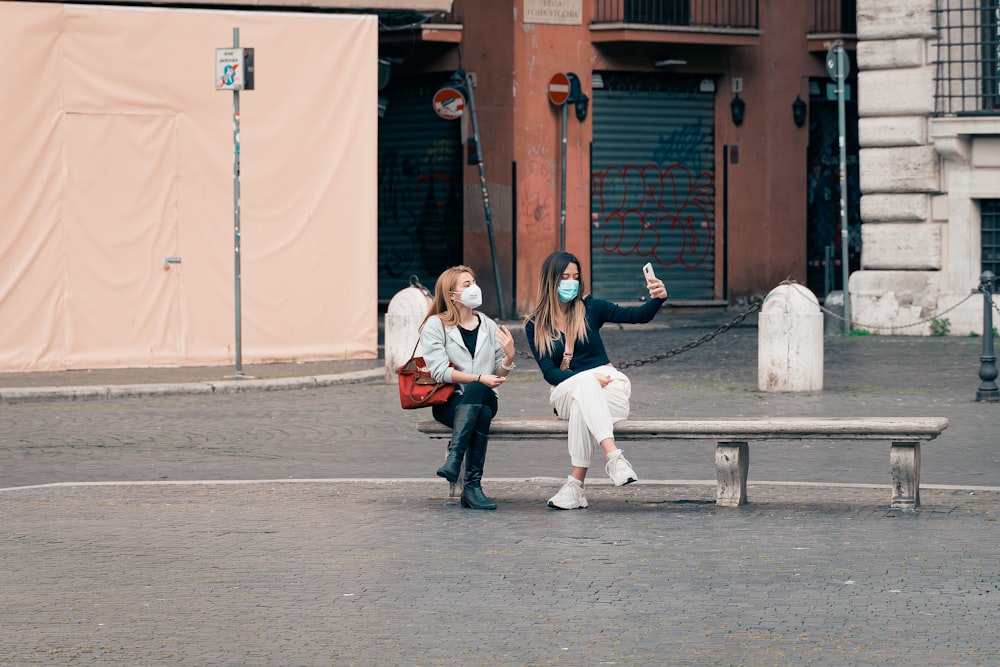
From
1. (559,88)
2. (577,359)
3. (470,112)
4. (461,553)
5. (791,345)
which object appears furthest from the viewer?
(470,112)

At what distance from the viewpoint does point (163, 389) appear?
50.8 feet

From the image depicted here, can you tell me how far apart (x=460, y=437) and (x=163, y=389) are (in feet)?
22.2

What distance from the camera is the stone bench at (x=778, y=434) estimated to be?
29.0ft

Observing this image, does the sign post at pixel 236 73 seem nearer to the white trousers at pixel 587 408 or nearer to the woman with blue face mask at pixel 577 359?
the woman with blue face mask at pixel 577 359

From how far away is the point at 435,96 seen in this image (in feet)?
82.6

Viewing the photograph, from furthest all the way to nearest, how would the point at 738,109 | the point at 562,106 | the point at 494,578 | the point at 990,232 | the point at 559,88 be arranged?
the point at 738,109 → the point at 562,106 → the point at 559,88 → the point at 990,232 → the point at 494,578

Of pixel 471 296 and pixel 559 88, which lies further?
pixel 559 88

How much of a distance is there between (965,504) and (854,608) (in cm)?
271

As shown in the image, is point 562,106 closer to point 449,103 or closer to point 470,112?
point 470,112

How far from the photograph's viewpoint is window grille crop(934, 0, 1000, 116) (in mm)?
20484

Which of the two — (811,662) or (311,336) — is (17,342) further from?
(811,662)

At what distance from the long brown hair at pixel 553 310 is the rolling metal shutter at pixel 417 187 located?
17.3 meters

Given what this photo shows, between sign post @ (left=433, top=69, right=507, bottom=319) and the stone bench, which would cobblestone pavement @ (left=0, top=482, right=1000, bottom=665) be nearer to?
the stone bench

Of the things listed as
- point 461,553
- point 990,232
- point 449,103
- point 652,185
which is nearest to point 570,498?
point 461,553
